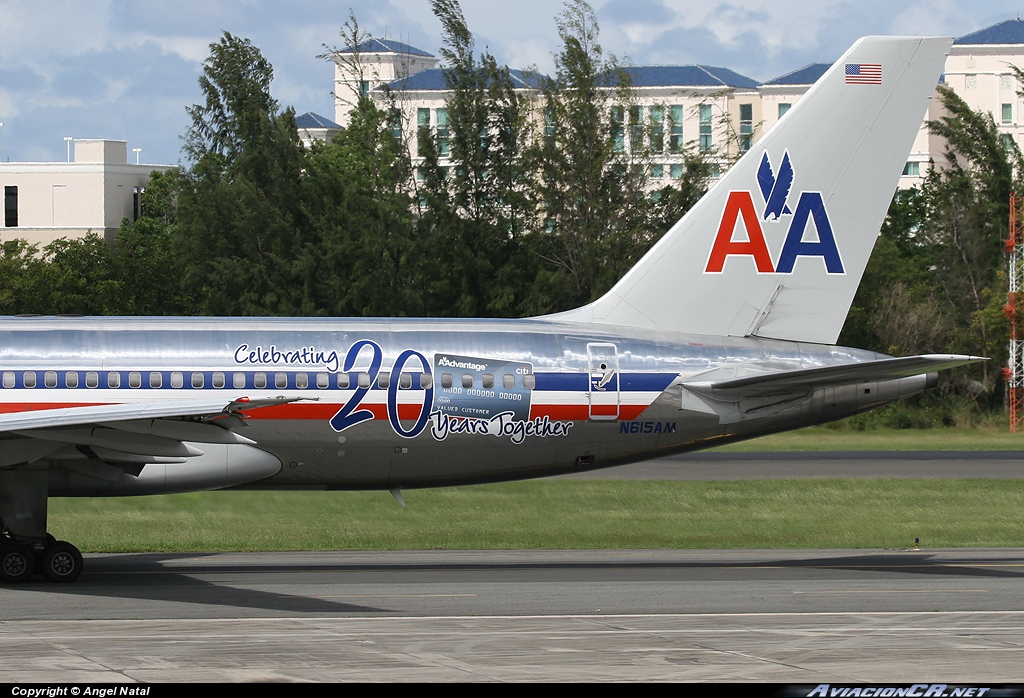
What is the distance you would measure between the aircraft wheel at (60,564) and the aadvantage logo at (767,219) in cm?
1241

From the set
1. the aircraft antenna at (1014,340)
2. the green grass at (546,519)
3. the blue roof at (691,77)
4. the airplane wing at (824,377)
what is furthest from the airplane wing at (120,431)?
the blue roof at (691,77)

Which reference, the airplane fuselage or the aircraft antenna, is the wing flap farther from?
the aircraft antenna

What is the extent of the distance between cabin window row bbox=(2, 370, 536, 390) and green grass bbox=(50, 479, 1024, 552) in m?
2.18

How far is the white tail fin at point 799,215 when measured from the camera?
1025 inches

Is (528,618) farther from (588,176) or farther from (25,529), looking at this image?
(588,176)

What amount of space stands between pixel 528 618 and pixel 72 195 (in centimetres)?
11018

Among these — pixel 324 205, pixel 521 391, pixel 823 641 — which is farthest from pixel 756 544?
pixel 324 205

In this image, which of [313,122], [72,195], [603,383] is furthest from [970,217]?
[313,122]

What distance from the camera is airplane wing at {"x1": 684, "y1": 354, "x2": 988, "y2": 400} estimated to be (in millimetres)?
22156

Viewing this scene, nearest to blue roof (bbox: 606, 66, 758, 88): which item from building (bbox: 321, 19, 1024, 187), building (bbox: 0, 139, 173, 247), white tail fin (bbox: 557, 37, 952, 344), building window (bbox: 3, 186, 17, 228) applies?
building (bbox: 321, 19, 1024, 187)

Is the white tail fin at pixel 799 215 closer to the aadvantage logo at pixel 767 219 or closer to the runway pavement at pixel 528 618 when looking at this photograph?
the aadvantage logo at pixel 767 219

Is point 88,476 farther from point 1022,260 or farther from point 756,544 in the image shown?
point 1022,260

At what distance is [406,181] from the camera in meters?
74.2

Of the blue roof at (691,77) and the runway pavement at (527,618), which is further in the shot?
the blue roof at (691,77)
